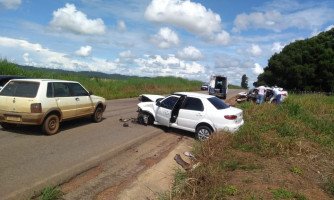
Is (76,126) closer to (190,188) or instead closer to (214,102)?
(214,102)

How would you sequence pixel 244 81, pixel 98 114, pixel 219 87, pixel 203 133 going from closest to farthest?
pixel 203 133, pixel 98 114, pixel 219 87, pixel 244 81

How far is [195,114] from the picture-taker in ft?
42.1

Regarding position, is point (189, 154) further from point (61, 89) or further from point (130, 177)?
point (61, 89)

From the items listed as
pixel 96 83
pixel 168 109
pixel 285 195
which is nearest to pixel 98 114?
pixel 168 109

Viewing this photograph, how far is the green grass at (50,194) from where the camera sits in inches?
245

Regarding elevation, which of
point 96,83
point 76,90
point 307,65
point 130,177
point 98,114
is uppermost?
point 307,65

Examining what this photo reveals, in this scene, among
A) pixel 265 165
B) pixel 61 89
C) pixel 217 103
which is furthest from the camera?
pixel 217 103

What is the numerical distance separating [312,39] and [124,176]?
47465 mm

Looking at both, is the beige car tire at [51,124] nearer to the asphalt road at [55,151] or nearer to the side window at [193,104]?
the asphalt road at [55,151]

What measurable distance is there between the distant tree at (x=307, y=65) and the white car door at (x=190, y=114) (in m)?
36.1

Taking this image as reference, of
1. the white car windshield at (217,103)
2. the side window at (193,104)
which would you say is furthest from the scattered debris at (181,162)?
the white car windshield at (217,103)

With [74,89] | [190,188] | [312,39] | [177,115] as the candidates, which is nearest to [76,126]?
[74,89]

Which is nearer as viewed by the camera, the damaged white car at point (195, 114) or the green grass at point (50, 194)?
the green grass at point (50, 194)

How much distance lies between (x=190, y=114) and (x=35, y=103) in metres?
5.18
